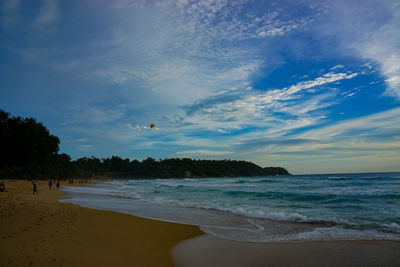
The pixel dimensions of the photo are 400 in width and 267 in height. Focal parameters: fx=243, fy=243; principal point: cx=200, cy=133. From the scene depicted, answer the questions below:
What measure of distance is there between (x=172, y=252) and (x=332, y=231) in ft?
18.1

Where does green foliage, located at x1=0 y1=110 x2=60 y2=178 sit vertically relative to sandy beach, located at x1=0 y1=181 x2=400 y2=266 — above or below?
above

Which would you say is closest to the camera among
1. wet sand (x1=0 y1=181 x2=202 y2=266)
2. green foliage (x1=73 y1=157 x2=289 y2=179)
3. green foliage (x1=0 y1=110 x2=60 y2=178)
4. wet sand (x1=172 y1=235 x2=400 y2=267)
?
wet sand (x1=0 y1=181 x2=202 y2=266)

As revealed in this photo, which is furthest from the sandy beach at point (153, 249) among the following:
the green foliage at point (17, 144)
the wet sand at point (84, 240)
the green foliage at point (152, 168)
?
the green foliage at point (152, 168)

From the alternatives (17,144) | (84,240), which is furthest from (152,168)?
(84,240)

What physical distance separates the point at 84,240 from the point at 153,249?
1915 millimetres

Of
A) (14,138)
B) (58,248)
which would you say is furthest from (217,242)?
(14,138)

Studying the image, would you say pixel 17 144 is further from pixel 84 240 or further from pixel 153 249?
pixel 153 249

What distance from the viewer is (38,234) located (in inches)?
Answer: 261

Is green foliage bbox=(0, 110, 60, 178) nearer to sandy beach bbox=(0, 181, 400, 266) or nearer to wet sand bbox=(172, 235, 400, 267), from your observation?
sandy beach bbox=(0, 181, 400, 266)

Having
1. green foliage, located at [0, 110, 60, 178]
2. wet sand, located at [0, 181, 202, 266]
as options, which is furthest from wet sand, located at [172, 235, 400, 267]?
green foliage, located at [0, 110, 60, 178]

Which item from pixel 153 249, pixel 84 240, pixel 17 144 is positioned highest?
pixel 17 144

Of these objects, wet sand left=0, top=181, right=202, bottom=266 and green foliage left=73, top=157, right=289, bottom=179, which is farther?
green foliage left=73, top=157, right=289, bottom=179

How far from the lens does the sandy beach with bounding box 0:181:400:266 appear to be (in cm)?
509

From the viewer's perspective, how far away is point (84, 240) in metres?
6.48
